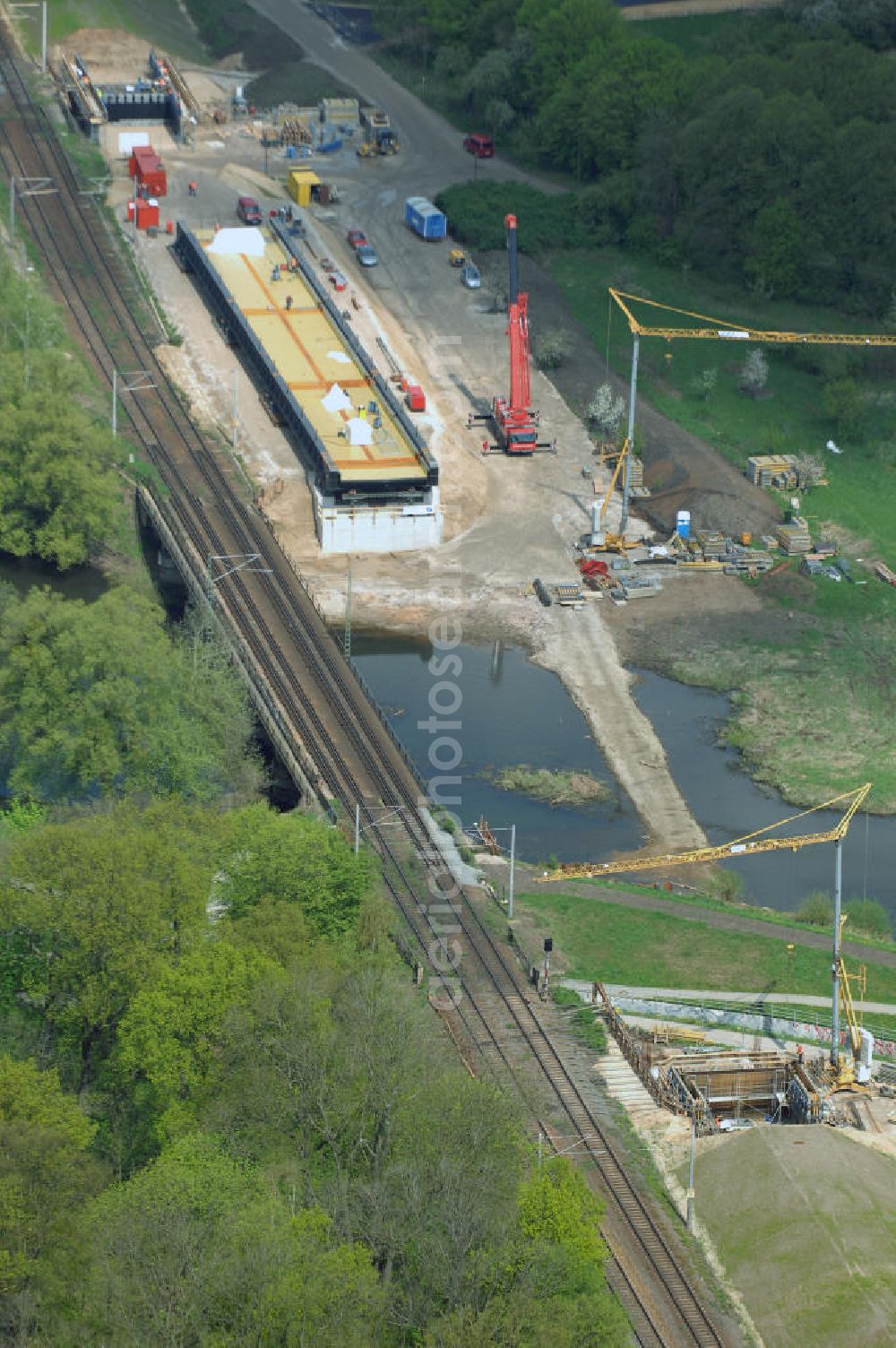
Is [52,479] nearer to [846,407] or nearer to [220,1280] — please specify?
[846,407]

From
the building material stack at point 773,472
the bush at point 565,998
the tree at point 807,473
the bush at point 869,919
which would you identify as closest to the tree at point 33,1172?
the bush at point 565,998

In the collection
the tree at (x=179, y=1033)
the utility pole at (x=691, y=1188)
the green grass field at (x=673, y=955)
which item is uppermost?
the tree at (x=179, y=1033)

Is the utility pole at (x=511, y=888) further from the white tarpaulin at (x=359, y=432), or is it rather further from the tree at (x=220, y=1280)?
the white tarpaulin at (x=359, y=432)

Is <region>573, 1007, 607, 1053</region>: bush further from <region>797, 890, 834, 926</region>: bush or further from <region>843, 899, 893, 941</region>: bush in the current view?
<region>843, 899, 893, 941</region>: bush

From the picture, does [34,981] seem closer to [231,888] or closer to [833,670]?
[231,888]

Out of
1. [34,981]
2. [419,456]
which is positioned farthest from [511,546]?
[34,981]

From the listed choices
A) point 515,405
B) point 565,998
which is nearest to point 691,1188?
point 565,998

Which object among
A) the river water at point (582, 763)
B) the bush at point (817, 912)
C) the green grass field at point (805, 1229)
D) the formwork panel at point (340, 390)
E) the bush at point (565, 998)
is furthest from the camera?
the formwork panel at point (340, 390)
